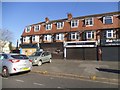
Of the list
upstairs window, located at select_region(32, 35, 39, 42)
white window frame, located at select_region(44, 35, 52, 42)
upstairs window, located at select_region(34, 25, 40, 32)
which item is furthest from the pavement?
upstairs window, located at select_region(34, 25, 40, 32)

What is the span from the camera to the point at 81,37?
122 feet

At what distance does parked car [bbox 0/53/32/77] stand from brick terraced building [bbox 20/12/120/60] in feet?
69.9

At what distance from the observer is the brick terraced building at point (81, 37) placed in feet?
111

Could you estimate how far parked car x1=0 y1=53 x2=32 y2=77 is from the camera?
1387 cm

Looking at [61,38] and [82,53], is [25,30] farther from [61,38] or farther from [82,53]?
[82,53]

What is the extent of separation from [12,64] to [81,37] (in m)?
24.6

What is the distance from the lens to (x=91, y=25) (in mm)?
37031

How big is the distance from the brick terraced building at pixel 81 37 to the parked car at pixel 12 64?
69.9 feet

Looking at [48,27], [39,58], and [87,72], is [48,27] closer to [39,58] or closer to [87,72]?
[39,58]

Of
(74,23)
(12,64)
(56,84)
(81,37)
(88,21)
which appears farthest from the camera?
(74,23)

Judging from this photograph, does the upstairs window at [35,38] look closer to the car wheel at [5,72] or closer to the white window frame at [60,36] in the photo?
the white window frame at [60,36]

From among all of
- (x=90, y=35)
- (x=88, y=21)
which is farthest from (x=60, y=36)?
(x=90, y=35)

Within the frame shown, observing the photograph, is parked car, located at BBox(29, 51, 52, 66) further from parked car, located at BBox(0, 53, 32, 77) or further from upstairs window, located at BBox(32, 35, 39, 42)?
upstairs window, located at BBox(32, 35, 39, 42)

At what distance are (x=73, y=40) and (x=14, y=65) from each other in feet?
81.8
